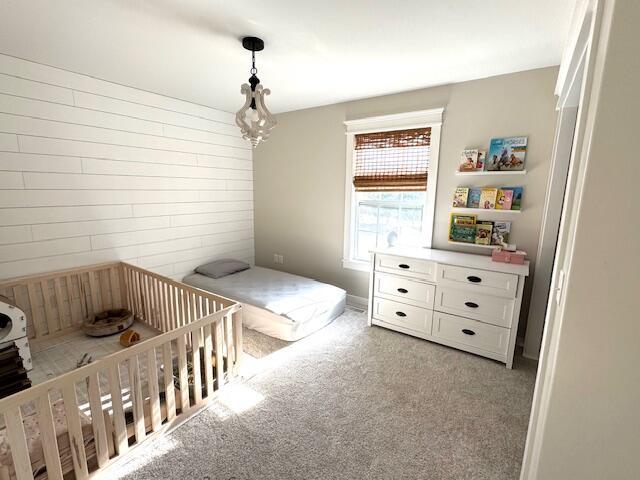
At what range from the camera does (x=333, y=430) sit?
1.71 metres

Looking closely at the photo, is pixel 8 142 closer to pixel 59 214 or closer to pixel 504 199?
pixel 59 214

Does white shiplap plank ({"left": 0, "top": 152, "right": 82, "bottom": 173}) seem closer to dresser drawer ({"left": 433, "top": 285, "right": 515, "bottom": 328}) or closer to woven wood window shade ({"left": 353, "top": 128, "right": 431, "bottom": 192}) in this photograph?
woven wood window shade ({"left": 353, "top": 128, "right": 431, "bottom": 192})

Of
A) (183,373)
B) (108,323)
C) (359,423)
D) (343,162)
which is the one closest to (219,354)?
(183,373)

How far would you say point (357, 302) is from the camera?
11.3 ft

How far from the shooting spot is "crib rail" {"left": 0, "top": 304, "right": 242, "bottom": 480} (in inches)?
46.9

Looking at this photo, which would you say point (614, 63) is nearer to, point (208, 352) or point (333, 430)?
point (333, 430)

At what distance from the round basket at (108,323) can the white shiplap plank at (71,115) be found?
168 cm

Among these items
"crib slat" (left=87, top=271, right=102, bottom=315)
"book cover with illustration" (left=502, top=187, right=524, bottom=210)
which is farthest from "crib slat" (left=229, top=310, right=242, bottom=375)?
"book cover with illustration" (left=502, top=187, right=524, bottom=210)

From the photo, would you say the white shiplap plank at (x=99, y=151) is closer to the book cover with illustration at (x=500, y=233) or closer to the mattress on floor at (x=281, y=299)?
the mattress on floor at (x=281, y=299)

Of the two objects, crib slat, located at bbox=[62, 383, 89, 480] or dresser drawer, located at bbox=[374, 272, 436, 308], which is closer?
crib slat, located at bbox=[62, 383, 89, 480]

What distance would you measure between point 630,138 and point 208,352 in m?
2.09

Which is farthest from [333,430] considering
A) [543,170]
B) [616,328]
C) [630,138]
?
[543,170]

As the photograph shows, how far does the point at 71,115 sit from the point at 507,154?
11.9 feet

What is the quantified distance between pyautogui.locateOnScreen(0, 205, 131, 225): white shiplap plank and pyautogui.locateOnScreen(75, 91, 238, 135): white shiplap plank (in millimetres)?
869
